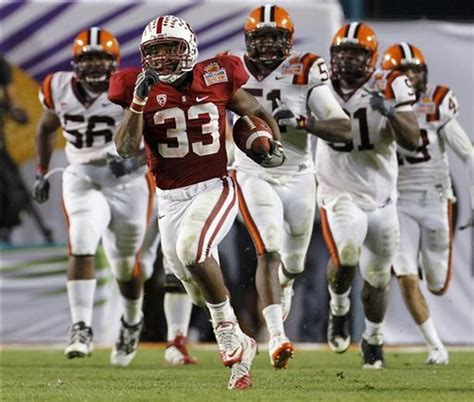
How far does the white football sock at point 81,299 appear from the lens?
6.79 meters

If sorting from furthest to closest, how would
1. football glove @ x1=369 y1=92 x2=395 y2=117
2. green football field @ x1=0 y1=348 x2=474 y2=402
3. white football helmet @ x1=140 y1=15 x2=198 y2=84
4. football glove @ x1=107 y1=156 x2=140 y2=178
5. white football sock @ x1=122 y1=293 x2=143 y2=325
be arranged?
white football sock @ x1=122 y1=293 x2=143 y2=325, football glove @ x1=107 y1=156 x2=140 y2=178, football glove @ x1=369 y1=92 x2=395 y2=117, white football helmet @ x1=140 y1=15 x2=198 y2=84, green football field @ x1=0 y1=348 x2=474 y2=402

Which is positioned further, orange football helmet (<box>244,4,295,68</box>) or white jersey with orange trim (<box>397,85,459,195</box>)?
white jersey with orange trim (<box>397,85,459,195</box>)

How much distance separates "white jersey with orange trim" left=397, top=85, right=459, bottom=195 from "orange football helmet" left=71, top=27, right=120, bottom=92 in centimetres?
167

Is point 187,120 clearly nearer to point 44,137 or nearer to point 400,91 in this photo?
point 400,91

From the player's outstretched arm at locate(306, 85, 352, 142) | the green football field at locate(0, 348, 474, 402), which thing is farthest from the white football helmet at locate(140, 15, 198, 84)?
the green football field at locate(0, 348, 474, 402)

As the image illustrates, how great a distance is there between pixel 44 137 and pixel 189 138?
86.0 inches

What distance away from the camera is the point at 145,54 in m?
5.32

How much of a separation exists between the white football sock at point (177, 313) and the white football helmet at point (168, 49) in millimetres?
2252

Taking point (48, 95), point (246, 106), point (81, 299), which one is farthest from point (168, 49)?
point (48, 95)

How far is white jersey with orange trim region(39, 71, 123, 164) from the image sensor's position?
7.16 metres

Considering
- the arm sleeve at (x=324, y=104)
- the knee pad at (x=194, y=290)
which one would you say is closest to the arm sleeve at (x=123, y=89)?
the knee pad at (x=194, y=290)

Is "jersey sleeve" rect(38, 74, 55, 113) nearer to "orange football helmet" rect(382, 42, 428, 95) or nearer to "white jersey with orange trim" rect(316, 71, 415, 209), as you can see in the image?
"white jersey with orange trim" rect(316, 71, 415, 209)

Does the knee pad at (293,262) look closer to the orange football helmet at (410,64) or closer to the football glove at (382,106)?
the football glove at (382,106)

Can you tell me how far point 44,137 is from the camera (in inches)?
291
